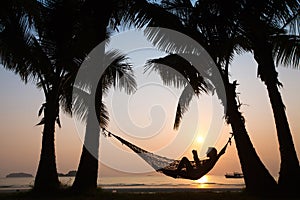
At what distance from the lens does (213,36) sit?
26.6ft

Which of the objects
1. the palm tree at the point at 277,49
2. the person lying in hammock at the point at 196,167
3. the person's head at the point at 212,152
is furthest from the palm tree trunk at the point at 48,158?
the palm tree at the point at 277,49

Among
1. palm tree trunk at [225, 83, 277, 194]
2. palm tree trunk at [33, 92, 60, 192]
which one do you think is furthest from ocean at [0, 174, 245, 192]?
palm tree trunk at [225, 83, 277, 194]

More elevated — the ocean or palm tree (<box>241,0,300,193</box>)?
palm tree (<box>241,0,300,193</box>)

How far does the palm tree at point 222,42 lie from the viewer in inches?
304

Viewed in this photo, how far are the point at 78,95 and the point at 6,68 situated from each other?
209 cm

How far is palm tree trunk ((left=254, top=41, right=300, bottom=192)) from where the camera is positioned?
739 centimetres

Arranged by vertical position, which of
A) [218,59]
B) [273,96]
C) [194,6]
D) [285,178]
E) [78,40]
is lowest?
[285,178]

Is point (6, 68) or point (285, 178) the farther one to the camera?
point (6, 68)

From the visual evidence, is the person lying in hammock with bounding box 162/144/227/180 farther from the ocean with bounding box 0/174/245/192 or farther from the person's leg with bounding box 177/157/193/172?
the ocean with bounding box 0/174/245/192

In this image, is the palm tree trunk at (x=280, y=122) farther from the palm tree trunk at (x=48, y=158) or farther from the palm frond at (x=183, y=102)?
the palm tree trunk at (x=48, y=158)

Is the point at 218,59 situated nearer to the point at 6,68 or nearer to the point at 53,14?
the point at 53,14

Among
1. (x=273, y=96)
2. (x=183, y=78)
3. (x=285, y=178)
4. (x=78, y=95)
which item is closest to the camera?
(x=285, y=178)

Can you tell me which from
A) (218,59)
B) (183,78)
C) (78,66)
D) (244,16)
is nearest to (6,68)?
(78,66)

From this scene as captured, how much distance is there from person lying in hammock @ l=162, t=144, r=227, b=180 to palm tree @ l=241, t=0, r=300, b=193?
1206 mm
